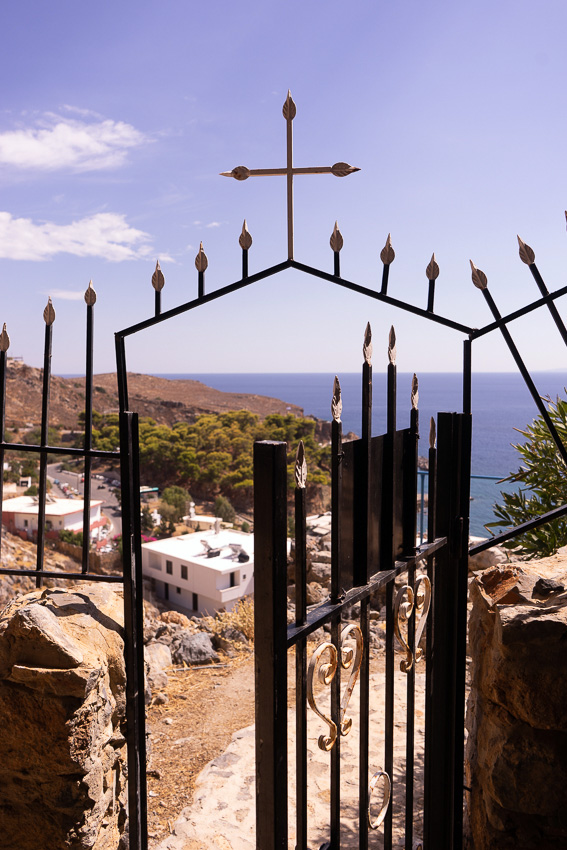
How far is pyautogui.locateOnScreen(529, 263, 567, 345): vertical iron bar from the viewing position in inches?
79.0

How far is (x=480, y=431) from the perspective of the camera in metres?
84.9

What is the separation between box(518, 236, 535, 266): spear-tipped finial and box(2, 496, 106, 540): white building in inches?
496

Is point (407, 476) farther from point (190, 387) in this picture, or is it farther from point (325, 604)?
point (190, 387)

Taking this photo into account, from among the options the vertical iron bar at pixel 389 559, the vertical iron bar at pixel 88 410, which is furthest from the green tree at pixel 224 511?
the vertical iron bar at pixel 389 559

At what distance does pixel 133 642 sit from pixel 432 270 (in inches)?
74.7

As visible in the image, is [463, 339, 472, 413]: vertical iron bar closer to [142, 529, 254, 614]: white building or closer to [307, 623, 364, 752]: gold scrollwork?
[307, 623, 364, 752]: gold scrollwork

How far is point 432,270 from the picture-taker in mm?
2082

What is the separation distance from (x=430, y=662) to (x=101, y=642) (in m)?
1.42

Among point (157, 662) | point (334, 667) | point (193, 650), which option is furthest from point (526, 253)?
point (193, 650)

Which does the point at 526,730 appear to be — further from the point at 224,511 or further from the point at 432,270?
the point at 224,511

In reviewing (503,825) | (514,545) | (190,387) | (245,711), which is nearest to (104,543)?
(245,711)

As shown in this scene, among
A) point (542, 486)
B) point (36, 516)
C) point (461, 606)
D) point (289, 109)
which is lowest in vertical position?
point (36, 516)

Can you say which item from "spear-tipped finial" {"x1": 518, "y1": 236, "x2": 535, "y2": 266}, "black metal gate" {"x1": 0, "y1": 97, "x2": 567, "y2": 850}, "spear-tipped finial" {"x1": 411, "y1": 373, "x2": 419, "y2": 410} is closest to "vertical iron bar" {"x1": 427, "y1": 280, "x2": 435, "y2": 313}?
"black metal gate" {"x1": 0, "y1": 97, "x2": 567, "y2": 850}

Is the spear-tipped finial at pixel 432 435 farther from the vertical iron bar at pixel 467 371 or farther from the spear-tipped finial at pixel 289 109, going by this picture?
the spear-tipped finial at pixel 289 109
